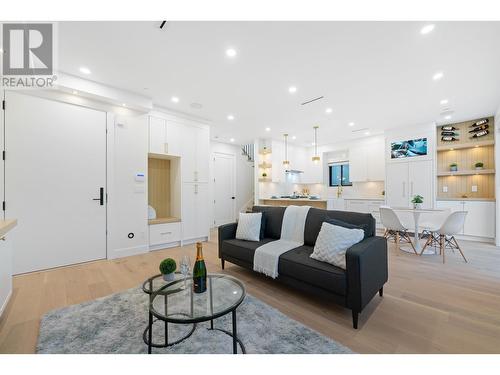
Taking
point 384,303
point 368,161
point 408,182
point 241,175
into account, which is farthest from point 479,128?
point 241,175

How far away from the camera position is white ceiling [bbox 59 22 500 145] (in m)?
2.18

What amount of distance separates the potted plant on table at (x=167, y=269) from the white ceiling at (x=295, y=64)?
2279mm

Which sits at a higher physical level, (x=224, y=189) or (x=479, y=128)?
(x=479, y=128)

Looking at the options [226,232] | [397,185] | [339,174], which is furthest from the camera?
[339,174]

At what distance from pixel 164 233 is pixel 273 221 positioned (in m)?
2.36

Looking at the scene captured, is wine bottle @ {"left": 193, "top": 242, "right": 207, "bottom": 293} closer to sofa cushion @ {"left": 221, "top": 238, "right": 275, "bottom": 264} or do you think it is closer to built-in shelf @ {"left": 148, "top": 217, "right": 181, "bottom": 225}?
sofa cushion @ {"left": 221, "top": 238, "right": 275, "bottom": 264}

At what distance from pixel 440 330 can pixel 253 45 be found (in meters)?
3.24

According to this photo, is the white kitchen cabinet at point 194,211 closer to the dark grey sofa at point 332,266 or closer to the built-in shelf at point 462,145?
the dark grey sofa at point 332,266

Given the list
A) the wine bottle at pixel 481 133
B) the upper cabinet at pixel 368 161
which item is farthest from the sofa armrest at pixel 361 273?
the wine bottle at pixel 481 133

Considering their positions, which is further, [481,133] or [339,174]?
[339,174]

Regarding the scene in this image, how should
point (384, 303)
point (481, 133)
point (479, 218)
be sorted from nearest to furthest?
point (384, 303)
point (479, 218)
point (481, 133)

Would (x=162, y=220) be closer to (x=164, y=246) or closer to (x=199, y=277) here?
(x=164, y=246)

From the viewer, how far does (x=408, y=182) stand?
5422 millimetres

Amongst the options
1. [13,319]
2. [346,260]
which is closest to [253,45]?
[346,260]
